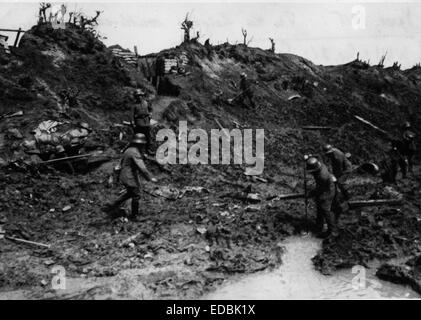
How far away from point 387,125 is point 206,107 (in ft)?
29.7

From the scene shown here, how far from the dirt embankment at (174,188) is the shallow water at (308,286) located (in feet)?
0.75

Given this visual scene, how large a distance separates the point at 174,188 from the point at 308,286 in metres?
4.60

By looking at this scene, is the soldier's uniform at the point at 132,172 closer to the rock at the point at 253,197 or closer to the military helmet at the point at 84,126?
the rock at the point at 253,197

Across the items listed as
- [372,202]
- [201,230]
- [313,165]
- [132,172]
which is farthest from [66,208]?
[372,202]

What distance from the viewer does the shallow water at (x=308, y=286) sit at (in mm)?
5859

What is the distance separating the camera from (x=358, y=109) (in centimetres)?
1888

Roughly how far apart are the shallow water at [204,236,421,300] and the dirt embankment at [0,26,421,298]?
9.0 inches

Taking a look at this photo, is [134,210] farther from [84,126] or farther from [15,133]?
[15,133]

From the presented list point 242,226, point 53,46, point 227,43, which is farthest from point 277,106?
point 242,226

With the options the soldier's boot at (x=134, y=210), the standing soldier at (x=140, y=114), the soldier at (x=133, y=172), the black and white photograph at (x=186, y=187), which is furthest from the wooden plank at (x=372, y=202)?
the standing soldier at (x=140, y=114)

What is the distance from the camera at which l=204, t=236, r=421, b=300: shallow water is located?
5.86 meters

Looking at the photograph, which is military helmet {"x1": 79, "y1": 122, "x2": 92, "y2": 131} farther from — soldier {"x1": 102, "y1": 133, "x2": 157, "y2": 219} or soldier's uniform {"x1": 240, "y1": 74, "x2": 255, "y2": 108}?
soldier's uniform {"x1": 240, "y1": 74, "x2": 255, "y2": 108}

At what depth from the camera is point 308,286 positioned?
620 cm
